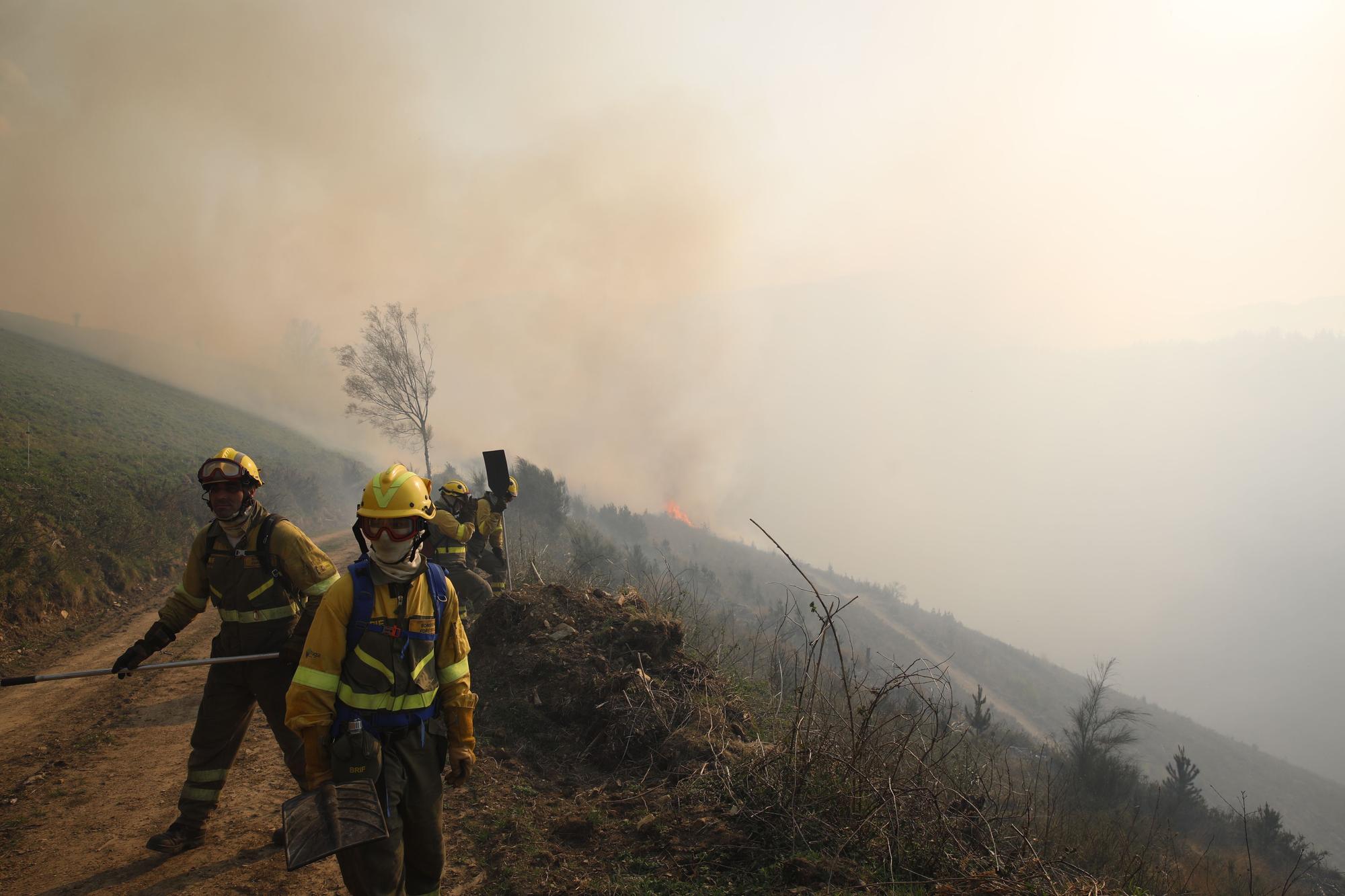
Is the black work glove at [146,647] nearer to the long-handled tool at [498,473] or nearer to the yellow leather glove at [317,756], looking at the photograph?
Answer: the yellow leather glove at [317,756]

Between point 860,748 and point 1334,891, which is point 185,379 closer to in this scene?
point 860,748

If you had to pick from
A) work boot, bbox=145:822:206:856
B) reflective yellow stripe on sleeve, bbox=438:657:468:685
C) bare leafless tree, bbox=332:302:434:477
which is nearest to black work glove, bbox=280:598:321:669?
work boot, bbox=145:822:206:856

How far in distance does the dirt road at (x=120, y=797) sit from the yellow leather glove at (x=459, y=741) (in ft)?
6.08

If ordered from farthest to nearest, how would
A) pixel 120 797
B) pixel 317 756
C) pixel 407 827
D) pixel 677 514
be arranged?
pixel 677 514
pixel 120 797
pixel 407 827
pixel 317 756

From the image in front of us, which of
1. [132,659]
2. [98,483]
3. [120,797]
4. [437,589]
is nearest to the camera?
[437,589]

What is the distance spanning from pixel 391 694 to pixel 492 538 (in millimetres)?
7016

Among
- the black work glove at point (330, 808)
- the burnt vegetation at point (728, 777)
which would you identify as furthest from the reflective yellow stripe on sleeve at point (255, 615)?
the burnt vegetation at point (728, 777)

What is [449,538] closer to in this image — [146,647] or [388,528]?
[146,647]

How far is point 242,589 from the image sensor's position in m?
4.12

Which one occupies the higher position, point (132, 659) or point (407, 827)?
Answer: point (407, 827)

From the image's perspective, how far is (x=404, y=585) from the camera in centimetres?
292

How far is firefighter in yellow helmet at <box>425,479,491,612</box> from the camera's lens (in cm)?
830

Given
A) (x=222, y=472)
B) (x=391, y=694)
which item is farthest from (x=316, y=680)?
(x=222, y=472)

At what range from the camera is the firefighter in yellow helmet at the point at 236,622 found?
4.07m
